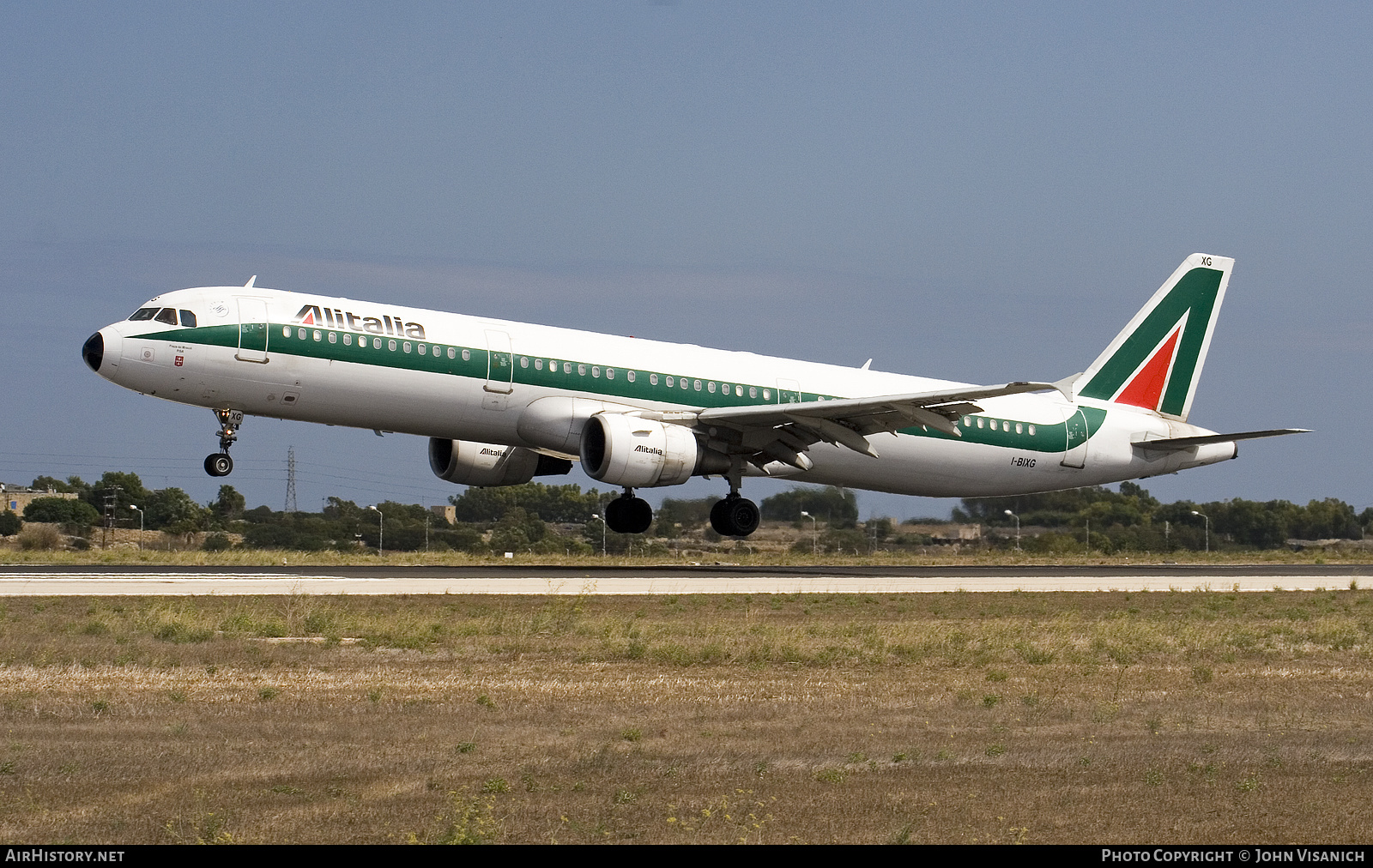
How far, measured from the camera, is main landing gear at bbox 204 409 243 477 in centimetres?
3138

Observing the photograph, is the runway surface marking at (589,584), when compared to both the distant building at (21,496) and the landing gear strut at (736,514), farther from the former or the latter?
the distant building at (21,496)

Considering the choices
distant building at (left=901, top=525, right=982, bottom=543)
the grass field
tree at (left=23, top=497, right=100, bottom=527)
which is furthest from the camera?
tree at (left=23, top=497, right=100, bottom=527)

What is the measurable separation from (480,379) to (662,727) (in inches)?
801

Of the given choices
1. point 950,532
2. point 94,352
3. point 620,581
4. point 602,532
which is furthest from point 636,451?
point 950,532

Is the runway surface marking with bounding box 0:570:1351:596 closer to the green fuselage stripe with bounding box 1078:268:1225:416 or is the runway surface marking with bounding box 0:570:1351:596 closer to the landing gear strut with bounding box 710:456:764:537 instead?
the landing gear strut with bounding box 710:456:764:537

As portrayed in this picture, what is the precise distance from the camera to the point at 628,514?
37875 mm

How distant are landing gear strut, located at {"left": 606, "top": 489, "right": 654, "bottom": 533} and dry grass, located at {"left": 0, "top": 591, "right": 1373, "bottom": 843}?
14786 millimetres

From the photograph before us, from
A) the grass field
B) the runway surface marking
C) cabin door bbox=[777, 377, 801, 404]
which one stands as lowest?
the runway surface marking

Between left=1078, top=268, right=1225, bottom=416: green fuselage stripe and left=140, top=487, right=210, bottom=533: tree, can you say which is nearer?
left=1078, top=268, right=1225, bottom=416: green fuselage stripe

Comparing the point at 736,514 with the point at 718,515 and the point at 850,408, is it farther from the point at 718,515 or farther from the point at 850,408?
the point at 850,408

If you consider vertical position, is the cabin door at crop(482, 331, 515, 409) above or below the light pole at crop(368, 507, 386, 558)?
above

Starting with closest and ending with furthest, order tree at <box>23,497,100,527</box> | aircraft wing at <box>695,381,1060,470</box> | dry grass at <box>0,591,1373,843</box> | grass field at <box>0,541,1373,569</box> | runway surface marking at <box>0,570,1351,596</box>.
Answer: dry grass at <box>0,591,1373,843</box> → runway surface marking at <box>0,570,1351,596</box> → aircraft wing at <box>695,381,1060,470</box> → grass field at <box>0,541,1373,569</box> → tree at <box>23,497,100,527</box>

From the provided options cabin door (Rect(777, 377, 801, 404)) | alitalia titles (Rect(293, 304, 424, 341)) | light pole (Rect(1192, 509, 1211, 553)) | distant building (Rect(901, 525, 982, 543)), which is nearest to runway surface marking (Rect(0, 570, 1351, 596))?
cabin door (Rect(777, 377, 801, 404))
